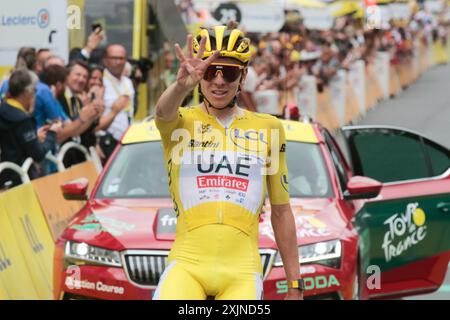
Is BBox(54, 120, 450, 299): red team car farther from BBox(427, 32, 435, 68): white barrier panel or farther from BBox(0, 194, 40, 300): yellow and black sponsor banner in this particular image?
BBox(427, 32, 435, 68): white barrier panel

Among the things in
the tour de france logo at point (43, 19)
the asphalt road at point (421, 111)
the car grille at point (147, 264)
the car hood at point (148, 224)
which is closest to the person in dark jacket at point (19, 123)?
the tour de france logo at point (43, 19)

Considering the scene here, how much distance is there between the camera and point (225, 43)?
5.96 metres

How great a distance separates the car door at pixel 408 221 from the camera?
999cm

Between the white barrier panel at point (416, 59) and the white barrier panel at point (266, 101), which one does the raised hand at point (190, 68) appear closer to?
the white barrier panel at point (266, 101)

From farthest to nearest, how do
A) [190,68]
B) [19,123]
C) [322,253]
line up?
[19,123] < [322,253] < [190,68]

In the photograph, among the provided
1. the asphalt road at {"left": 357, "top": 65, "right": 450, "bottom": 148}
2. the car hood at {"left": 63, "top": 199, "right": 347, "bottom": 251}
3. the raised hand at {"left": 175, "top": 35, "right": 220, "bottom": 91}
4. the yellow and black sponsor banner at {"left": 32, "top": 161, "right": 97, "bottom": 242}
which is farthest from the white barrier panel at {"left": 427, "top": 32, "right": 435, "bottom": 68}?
the raised hand at {"left": 175, "top": 35, "right": 220, "bottom": 91}

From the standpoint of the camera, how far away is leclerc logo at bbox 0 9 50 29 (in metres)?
12.3

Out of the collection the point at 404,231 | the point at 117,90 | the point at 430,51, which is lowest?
the point at 430,51

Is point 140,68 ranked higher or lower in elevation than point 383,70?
higher

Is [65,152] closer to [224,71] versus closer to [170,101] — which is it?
[224,71]

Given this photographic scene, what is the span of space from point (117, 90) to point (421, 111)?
1754 centimetres

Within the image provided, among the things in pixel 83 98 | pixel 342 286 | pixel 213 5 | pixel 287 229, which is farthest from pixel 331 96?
pixel 287 229

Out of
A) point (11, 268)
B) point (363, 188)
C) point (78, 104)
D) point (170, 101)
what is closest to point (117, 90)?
point (78, 104)
